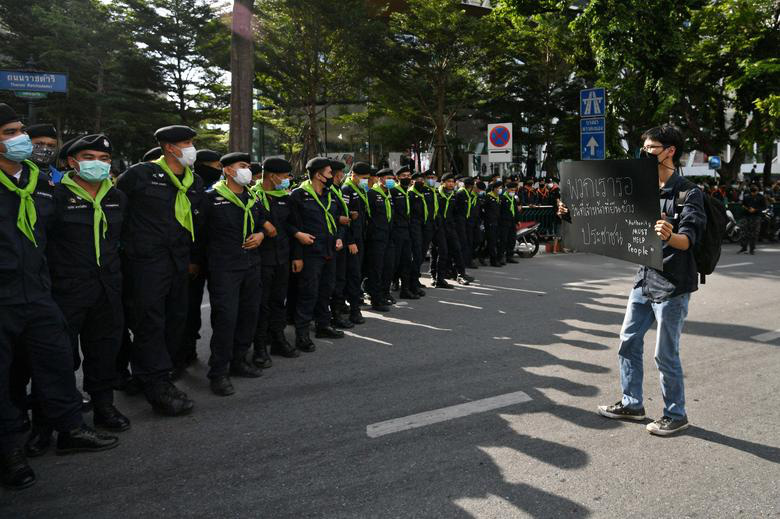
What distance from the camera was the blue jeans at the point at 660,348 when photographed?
13.5ft

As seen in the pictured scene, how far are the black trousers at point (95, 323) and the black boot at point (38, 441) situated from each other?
38 centimetres

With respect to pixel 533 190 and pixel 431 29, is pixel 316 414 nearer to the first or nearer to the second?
pixel 533 190

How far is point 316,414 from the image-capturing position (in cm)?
466

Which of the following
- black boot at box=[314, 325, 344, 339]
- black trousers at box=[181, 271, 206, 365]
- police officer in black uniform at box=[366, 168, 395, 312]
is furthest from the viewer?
police officer in black uniform at box=[366, 168, 395, 312]

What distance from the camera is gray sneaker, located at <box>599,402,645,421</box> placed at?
4.42 m

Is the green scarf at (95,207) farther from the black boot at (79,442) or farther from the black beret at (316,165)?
the black beret at (316,165)

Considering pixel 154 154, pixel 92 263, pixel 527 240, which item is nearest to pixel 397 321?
pixel 154 154

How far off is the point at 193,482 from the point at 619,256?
123 inches

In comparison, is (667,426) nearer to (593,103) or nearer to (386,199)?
(386,199)

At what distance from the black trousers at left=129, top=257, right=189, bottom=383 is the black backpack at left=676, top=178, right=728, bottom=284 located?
3633mm

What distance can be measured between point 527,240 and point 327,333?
911cm

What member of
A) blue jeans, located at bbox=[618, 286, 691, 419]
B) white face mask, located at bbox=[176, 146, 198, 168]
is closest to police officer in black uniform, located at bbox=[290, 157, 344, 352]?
white face mask, located at bbox=[176, 146, 198, 168]

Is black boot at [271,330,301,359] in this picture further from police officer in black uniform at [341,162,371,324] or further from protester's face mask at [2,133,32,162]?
protester's face mask at [2,133,32,162]

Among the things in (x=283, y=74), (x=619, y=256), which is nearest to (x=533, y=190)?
(x=283, y=74)
